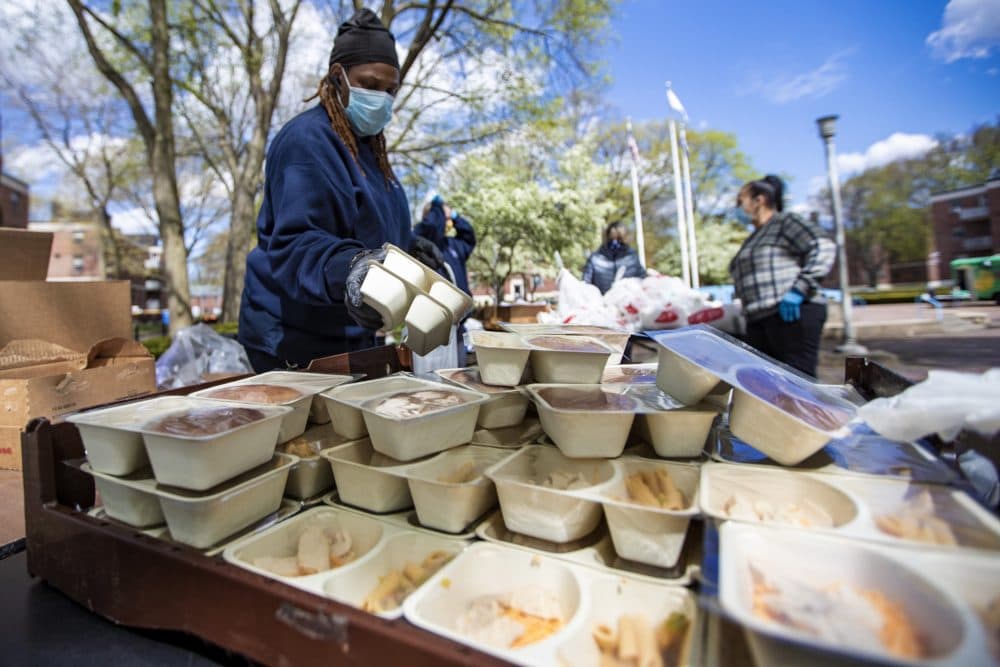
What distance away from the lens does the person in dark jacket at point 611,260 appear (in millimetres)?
5785

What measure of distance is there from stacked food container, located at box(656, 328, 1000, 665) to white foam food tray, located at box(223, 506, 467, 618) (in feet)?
1.69

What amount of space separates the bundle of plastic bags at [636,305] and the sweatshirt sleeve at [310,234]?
1.72 meters

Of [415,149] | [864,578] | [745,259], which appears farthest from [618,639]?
[415,149]

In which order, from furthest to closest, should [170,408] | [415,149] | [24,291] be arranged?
[415,149] → [24,291] → [170,408]

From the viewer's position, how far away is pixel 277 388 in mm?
1288

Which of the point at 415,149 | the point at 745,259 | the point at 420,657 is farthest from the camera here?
the point at 415,149

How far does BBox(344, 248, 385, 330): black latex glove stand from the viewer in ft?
4.07

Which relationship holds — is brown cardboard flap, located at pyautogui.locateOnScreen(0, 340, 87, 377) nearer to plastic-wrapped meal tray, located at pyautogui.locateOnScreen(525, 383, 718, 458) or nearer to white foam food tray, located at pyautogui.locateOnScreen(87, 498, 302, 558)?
white foam food tray, located at pyautogui.locateOnScreen(87, 498, 302, 558)

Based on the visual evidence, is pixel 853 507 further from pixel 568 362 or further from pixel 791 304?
pixel 791 304

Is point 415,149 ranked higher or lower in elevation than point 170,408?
higher

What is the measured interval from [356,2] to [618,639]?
32.5ft

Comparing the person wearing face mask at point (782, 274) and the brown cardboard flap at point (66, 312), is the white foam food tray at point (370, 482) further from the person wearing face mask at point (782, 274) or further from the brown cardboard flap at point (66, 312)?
the person wearing face mask at point (782, 274)

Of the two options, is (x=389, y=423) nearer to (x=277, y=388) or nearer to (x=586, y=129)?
(x=277, y=388)

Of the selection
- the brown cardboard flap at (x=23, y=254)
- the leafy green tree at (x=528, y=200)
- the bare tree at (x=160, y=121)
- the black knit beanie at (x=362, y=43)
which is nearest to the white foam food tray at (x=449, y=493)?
the black knit beanie at (x=362, y=43)
